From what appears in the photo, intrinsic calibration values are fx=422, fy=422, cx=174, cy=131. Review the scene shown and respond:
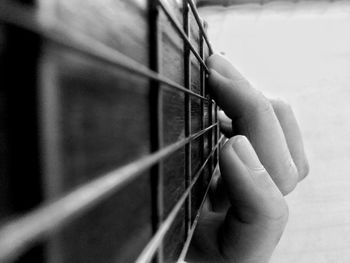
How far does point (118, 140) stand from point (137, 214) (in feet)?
0.33

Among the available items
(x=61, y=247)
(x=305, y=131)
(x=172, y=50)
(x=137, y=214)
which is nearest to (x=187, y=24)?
(x=172, y=50)

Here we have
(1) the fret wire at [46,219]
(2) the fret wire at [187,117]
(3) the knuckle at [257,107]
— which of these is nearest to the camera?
(1) the fret wire at [46,219]

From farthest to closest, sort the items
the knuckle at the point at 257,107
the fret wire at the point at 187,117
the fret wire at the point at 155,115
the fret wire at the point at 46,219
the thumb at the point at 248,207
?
the knuckle at the point at 257,107, the thumb at the point at 248,207, the fret wire at the point at 187,117, the fret wire at the point at 155,115, the fret wire at the point at 46,219

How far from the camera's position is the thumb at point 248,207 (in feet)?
3.14

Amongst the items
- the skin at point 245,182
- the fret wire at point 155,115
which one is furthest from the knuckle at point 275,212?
the fret wire at point 155,115

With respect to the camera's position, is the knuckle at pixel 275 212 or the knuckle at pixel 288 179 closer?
the knuckle at pixel 275 212

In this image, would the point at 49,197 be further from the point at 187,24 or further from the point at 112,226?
the point at 187,24

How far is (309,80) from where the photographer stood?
4020mm

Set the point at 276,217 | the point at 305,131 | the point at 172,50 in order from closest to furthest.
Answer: the point at 172,50, the point at 276,217, the point at 305,131

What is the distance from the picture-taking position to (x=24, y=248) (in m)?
0.16

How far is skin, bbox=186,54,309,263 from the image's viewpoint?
0.97 metres

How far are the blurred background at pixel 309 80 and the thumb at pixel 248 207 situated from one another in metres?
1.82

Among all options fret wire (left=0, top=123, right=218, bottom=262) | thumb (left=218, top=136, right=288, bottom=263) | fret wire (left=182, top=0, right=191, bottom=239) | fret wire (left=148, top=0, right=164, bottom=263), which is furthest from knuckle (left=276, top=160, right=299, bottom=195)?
fret wire (left=0, top=123, right=218, bottom=262)

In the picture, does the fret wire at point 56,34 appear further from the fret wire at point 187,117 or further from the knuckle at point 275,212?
the knuckle at point 275,212
